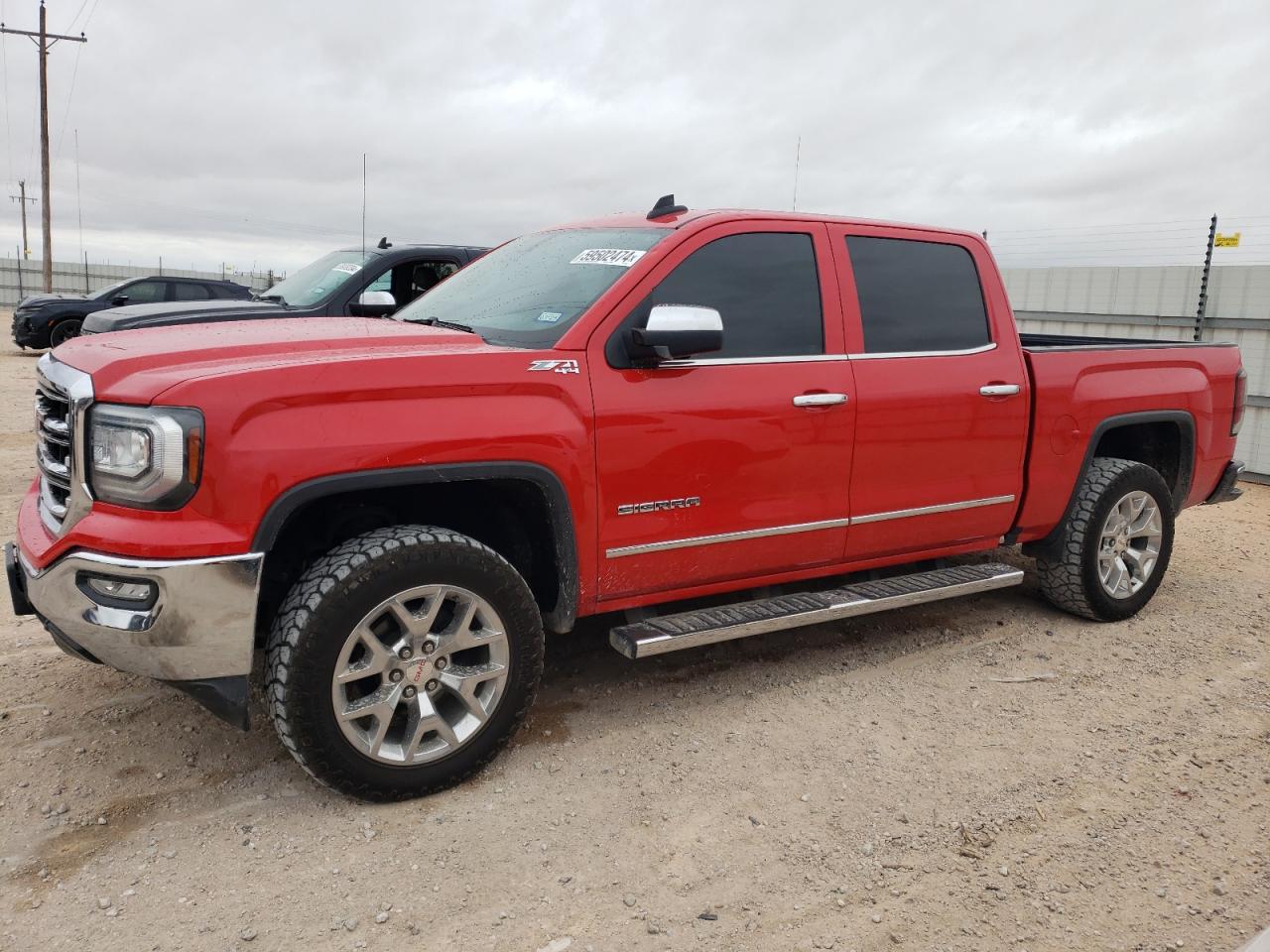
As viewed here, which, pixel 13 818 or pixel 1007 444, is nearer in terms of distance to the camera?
pixel 13 818

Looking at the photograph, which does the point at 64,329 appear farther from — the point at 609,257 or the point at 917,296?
the point at 917,296

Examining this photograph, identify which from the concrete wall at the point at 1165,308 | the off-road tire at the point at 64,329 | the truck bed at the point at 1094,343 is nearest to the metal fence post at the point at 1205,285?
the concrete wall at the point at 1165,308

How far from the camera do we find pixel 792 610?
3871mm

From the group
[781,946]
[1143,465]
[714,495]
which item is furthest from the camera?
[1143,465]

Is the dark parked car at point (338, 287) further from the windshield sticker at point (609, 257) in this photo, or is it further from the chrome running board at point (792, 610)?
the chrome running board at point (792, 610)

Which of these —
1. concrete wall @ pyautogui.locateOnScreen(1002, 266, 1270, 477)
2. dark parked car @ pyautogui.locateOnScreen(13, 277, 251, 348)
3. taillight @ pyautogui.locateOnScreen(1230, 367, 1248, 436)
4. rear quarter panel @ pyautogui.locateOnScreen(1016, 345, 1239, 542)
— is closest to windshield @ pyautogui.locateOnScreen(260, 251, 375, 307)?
rear quarter panel @ pyautogui.locateOnScreen(1016, 345, 1239, 542)

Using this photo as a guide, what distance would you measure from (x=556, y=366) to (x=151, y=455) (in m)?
1.25

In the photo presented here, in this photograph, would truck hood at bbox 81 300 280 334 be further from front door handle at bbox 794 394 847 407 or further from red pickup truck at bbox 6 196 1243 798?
front door handle at bbox 794 394 847 407

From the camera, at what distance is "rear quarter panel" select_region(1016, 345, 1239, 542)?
4570mm

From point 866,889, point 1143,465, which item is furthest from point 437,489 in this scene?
point 1143,465

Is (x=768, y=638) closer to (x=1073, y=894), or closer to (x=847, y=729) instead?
(x=847, y=729)

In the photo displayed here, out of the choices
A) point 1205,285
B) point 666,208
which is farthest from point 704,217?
Answer: point 1205,285

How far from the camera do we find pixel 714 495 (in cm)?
359

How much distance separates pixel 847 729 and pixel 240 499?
7.67 ft
